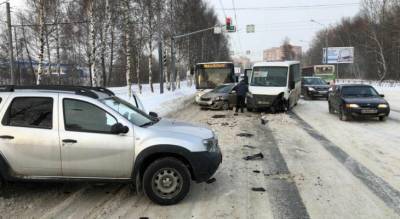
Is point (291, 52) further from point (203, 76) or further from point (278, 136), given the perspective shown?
point (278, 136)

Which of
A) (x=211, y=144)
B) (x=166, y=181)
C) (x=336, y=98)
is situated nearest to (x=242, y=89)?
(x=336, y=98)

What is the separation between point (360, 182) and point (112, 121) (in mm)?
4244

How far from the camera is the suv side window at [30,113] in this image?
6336 mm

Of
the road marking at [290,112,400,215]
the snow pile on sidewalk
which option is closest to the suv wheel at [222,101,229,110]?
the snow pile on sidewalk

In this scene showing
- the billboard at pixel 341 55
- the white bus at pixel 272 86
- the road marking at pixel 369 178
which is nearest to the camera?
the road marking at pixel 369 178

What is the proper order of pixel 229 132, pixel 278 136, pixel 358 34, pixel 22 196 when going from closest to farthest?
1. pixel 22 196
2. pixel 278 136
3. pixel 229 132
4. pixel 358 34

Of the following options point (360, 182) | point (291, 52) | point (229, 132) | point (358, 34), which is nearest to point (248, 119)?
point (229, 132)

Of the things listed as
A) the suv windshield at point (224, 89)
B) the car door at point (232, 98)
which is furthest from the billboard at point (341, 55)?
the car door at point (232, 98)

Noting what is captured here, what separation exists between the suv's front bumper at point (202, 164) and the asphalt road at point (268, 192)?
0.39m

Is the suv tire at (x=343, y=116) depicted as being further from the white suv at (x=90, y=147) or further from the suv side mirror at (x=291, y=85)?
the white suv at (x=90, y=147)

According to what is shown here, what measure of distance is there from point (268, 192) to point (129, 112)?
2516mm

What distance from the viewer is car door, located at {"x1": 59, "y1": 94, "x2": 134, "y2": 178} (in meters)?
6.20

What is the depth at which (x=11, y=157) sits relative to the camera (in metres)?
6.29

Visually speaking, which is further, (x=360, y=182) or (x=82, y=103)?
(x=360, y=182)
